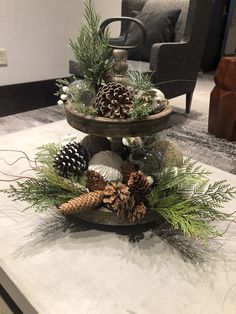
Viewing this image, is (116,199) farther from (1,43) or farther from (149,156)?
(1,43)

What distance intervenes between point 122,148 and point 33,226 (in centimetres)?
26

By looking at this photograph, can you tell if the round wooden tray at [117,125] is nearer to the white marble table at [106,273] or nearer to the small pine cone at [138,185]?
the small pine cone at [138,185]

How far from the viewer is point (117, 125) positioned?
0.62m

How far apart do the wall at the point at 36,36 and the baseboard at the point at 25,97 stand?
0.04m

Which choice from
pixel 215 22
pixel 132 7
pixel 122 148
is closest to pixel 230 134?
pixel 132 7

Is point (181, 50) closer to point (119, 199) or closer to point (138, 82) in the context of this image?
point (138, 82)

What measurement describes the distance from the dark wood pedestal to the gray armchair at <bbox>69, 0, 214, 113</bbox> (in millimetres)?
236

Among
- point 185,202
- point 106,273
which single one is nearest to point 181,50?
point 185,202

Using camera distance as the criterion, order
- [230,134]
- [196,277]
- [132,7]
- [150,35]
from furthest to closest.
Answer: [132,7]
[150,35]
[230,134]
[196,277]

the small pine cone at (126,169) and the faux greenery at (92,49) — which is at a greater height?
the faux greenery at (92,49)

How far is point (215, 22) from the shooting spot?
4.31 m

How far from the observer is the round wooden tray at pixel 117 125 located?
62 cm

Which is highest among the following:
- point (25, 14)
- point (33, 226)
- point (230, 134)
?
point (25, 14)

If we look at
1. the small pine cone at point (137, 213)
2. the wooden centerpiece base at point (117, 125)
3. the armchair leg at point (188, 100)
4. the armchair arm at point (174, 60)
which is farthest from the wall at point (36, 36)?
the small pine cone at point (137, 213)
